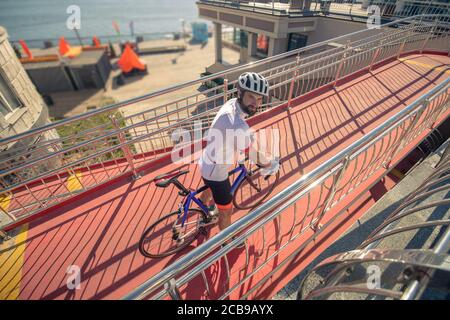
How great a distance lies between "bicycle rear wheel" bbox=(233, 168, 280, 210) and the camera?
422 cm

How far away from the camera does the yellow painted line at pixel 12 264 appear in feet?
10.4

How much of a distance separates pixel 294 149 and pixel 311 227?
2211 mm

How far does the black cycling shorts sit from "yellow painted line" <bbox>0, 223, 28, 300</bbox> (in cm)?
332

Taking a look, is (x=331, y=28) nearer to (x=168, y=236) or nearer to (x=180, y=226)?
(x=180, y=226)

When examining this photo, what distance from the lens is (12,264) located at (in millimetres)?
3457

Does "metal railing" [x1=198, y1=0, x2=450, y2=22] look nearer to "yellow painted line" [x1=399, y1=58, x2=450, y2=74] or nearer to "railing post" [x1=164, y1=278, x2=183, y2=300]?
"yellow painted line" [x1=399, y1=58, x2=450, y2=74]

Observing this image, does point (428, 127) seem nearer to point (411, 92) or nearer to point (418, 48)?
point (411, 92)

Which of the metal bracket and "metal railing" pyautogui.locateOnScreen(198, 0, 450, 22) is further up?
"metal railing" pyautogui.locateOnScreen(198, 0, 450, 22)

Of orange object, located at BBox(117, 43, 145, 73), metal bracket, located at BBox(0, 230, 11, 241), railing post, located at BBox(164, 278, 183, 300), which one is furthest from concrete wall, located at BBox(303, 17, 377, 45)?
orange object, located at BBox(117, 43, 145, 73)

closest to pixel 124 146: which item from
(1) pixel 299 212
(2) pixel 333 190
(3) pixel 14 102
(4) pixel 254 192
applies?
(4) pixel 254 192

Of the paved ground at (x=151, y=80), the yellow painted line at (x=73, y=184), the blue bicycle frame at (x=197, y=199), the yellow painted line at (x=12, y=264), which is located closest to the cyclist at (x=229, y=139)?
the blue bicycle frame at (x=197, y=199)

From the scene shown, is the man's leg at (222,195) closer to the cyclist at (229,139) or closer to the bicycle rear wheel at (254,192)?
the cyclist at (229,139)

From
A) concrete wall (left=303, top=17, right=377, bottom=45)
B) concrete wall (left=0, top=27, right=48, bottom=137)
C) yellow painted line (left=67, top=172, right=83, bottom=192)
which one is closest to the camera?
yellow painted line (left=67, top=172, right=83, bottom=192)
